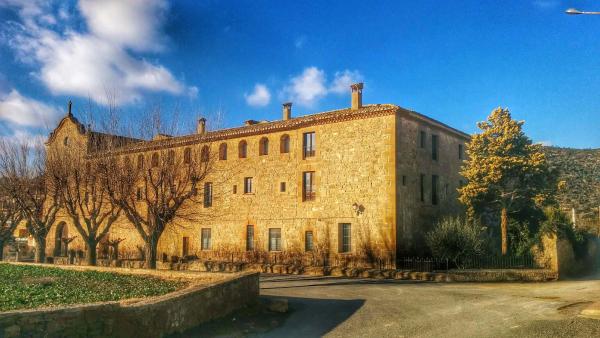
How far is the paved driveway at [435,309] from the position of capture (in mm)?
11328

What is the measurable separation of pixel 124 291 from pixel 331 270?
1235 cm

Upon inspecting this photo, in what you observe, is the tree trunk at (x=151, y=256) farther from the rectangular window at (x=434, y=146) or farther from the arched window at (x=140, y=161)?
the rectangular window at (x=434, y=146)

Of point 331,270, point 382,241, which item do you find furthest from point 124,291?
point 382,241

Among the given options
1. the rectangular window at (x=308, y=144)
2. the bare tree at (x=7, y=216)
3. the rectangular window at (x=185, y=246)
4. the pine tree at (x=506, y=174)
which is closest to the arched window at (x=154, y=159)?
the rectangular window at (x=308, y=144)

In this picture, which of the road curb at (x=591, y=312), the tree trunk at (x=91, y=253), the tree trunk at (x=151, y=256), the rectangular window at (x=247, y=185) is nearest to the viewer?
the road curb at (x=591, y=312)

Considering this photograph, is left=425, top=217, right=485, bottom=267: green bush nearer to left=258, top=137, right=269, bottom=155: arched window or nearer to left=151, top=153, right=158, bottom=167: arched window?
left=258, top=137, right=269, bottom=155: arched window

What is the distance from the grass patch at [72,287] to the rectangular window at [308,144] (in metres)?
14.3

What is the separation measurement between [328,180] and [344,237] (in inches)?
129

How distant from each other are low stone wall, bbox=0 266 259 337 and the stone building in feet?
Answer: 35.2

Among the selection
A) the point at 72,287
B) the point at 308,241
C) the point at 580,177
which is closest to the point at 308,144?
the point at 308,241

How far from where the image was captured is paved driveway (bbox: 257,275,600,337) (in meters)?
11.3

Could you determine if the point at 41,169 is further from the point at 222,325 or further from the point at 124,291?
the point at 222,325

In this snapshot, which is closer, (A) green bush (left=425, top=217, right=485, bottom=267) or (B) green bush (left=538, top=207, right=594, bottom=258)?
(B) green bush (left=538, top=207, right=594, bottom=258)

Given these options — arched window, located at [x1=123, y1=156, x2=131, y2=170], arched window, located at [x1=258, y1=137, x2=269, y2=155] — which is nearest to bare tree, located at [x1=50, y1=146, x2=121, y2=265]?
arched window, located at [x1=123, y1=156, x2=131, y2=170]
